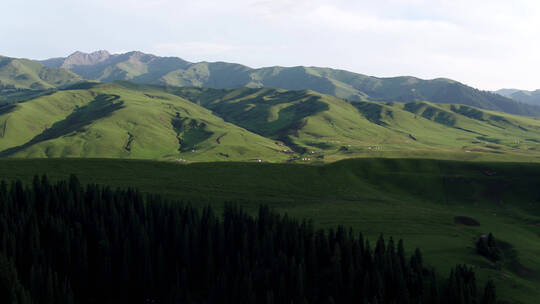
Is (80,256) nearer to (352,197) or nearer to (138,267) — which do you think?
(138,267)

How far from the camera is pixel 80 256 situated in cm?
8138

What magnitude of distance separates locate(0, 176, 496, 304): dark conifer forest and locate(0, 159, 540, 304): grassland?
58.9 feet

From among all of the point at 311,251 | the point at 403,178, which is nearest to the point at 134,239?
the point at 311,251

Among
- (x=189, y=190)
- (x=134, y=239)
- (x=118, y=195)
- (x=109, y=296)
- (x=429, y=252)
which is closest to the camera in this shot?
(x=109, y=296)

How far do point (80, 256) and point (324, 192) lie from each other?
10801cm

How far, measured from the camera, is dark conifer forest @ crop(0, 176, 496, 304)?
72.0 m

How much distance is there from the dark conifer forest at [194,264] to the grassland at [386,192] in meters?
17.9

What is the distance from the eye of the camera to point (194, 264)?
87.2 metres

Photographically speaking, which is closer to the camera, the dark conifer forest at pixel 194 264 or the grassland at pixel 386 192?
the dark conifer forest at pixel 194 264

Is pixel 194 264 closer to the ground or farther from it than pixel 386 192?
closer to the ground

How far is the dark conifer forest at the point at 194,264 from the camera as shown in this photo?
72.0 meters

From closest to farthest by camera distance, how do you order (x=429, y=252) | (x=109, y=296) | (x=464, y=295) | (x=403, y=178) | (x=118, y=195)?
(x=464, y=295) → (x=109, y=296) → (x=429, y=252) → (x=118, y=195) → (x=403, y=178)

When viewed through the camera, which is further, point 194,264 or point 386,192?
point 386,192

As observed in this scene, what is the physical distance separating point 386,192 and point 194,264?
111 meters
